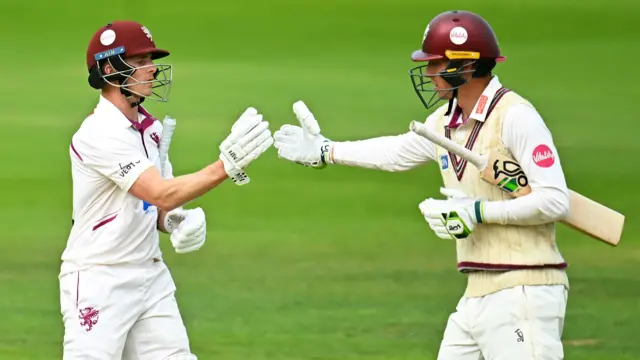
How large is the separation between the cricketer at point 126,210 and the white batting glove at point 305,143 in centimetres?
53

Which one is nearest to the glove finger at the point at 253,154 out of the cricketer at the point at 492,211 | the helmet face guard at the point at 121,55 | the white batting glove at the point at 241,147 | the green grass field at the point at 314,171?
the white batting glove at the point at 241,147

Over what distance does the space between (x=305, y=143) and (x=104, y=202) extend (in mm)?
928

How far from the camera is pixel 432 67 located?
5.13 meters

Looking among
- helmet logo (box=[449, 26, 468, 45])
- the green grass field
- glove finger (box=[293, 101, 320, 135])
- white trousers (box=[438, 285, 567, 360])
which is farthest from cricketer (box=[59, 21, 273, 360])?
the green grass field

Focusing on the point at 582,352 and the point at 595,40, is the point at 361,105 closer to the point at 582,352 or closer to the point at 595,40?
the point at 595,40

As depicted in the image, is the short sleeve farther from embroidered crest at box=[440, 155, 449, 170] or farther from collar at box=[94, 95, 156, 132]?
embroidered crest at box=[440, 155, 449, 170]

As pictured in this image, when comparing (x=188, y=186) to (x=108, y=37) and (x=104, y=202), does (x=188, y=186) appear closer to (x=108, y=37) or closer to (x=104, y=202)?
(x=104, y=202)

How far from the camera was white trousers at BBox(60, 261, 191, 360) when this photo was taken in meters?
5.11

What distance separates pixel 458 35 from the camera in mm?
5020

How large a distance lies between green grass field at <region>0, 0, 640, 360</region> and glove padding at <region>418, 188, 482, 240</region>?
87.6 inches

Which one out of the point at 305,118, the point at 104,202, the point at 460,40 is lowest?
the point at 104,202

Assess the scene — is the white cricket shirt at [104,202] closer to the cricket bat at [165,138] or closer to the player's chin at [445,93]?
the cricket bat at [165,138]

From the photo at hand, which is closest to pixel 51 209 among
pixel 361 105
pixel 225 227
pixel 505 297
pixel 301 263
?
pixel 225 227

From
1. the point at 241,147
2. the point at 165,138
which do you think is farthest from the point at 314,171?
the point at 241,147
